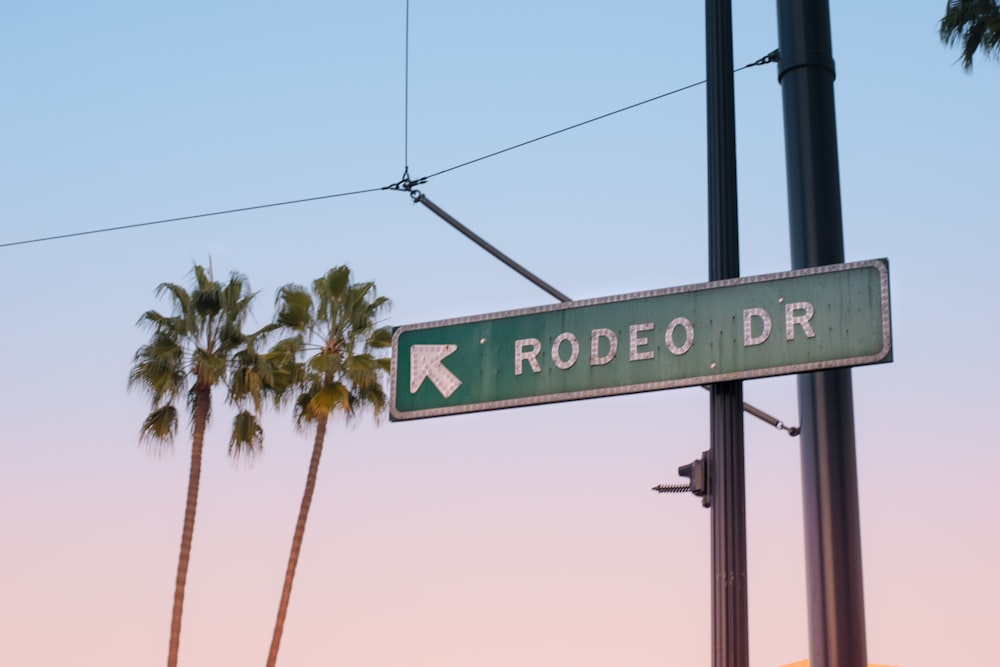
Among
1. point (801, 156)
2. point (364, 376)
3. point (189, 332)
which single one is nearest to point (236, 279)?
point (189, 332)

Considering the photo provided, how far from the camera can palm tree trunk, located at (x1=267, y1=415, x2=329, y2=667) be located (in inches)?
1356

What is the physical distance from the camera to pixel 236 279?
36312mm

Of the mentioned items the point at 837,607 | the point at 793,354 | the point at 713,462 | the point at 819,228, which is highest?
the point at 819,228

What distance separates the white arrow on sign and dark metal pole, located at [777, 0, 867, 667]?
6.00 feet

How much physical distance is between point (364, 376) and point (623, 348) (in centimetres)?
2998

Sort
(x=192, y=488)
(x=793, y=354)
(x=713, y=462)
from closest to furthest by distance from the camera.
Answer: (x=793, y=354) → (x=713, y=462) → (x=192, y=488)

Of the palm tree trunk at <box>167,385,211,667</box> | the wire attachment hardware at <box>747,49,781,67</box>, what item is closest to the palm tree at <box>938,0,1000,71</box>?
the wire attachment hardware at <box>747,49,781,67</box>

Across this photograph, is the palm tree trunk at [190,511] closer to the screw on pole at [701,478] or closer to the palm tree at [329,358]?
the palm tree at [329,358]

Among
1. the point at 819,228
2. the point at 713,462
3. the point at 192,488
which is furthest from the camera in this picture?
the point at 192,488

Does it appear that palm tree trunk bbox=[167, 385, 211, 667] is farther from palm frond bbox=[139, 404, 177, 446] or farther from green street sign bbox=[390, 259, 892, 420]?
green street sign bbox=[390, 259, 892, 420]

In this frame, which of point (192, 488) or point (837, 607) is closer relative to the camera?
point (837, 607)

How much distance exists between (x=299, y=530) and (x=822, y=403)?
2986cm

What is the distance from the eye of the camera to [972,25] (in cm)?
2184

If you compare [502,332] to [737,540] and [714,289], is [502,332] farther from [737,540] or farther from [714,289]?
[737,540]
